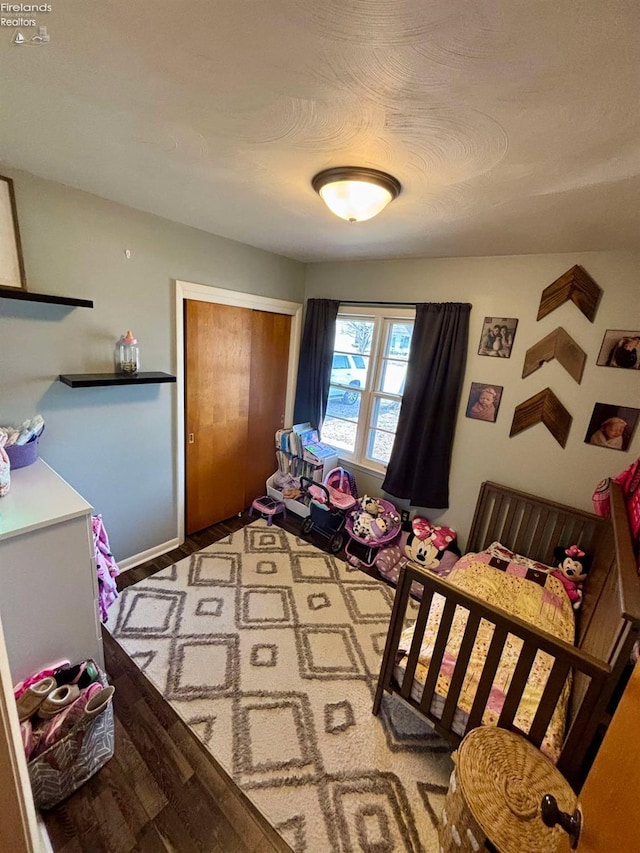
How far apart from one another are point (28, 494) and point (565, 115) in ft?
7.86

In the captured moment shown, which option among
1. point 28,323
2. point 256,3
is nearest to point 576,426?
point 256,3

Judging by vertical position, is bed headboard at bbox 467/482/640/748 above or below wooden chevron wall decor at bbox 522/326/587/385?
below

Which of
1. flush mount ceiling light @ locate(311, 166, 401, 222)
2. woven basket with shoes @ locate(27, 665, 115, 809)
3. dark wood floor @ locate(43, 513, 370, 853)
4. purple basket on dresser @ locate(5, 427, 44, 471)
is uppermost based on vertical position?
flush mount ceiling light @ locate(311, 166, 401, 222)

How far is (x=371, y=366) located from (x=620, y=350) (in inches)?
68.3

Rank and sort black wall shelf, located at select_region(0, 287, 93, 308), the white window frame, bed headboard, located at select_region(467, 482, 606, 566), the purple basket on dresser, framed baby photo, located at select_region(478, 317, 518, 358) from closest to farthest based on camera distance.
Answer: black wall shelf, located at select_region(0, 287, 93, 308), the purple basket on dresser, bed headboard, located at select_region(467, 482, 606, 566), framed baby photo, located at select_region(478, 317, 518, 358), the white window frame

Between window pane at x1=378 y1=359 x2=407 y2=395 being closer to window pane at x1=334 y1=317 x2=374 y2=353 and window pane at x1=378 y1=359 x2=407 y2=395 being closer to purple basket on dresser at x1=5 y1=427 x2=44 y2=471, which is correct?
window pane at x1=334 y1=317 x2=374 y2=353

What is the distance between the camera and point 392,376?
3.08m

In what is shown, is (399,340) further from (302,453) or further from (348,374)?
(302,453)

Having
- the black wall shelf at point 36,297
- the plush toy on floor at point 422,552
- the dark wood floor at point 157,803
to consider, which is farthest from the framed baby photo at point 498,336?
the dark wood floor at point 157,803

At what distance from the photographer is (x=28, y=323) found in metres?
1.77

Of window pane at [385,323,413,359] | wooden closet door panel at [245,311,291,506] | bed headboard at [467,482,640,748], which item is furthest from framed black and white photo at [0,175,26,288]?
bed headboard at [467,482,640,748]

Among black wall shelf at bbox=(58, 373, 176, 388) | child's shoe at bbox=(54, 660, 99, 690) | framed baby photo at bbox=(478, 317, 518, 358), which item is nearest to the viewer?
child's shoe at bbox=(54, 660, 99, 690)

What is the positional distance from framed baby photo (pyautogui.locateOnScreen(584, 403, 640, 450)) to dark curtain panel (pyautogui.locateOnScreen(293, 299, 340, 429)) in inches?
82.0

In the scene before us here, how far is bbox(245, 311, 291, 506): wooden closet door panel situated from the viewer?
310 cm
